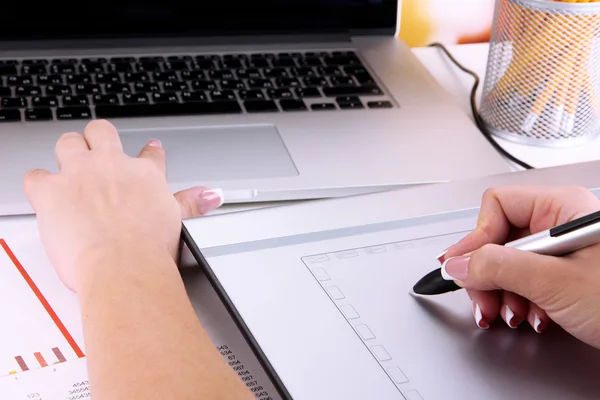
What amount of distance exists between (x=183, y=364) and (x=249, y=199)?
0.80ft

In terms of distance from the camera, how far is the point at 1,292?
51 centimetres

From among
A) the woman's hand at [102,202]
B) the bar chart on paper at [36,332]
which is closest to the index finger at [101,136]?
the woman's hand at [102,202]

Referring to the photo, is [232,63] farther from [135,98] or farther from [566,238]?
[566,238]

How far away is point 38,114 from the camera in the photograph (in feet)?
2.32

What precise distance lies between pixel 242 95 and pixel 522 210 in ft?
1.17

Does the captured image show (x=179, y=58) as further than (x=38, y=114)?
Yes

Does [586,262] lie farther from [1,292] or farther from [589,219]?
[1,292]

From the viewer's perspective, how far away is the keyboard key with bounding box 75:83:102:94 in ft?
2.46

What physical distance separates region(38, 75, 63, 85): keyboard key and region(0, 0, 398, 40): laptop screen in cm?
8

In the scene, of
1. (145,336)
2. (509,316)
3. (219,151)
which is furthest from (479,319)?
(219,151)

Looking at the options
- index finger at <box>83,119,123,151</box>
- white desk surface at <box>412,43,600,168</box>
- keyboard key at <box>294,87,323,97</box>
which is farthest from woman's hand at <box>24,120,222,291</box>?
white desk surface at <box>412,43,600,168</box>

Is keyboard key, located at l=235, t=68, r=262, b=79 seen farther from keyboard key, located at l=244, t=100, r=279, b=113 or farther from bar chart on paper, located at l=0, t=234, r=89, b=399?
bar chart on paper, located at l=0, t=234, r=89, b=399

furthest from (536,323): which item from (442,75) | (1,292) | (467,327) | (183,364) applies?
(442,75)

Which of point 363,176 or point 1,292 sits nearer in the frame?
point 1,292
